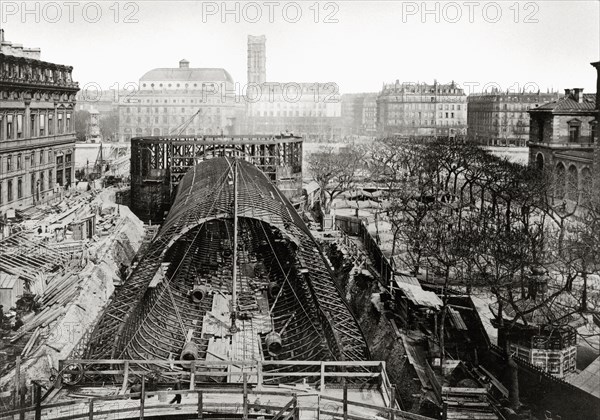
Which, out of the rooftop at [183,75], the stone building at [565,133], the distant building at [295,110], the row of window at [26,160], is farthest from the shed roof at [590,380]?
the distant building at [295,110]

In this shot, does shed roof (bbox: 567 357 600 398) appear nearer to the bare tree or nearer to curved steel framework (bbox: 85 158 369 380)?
curved steel framework (bbox: 85 158 369 380)

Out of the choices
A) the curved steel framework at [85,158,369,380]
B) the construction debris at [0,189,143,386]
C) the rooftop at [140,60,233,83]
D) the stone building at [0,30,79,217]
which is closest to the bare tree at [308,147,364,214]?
the construction debris at [0,189,143,386]

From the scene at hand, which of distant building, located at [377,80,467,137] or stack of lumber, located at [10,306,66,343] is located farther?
distant building, located at [377,80,467,137]

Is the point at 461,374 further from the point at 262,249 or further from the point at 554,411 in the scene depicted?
the point at 262,249

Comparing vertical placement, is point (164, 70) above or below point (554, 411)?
above

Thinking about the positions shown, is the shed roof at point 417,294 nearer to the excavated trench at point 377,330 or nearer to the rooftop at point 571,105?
the excavated trench at point 377,330

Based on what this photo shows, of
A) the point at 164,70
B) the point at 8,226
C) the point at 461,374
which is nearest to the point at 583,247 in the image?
the point at 461,374
